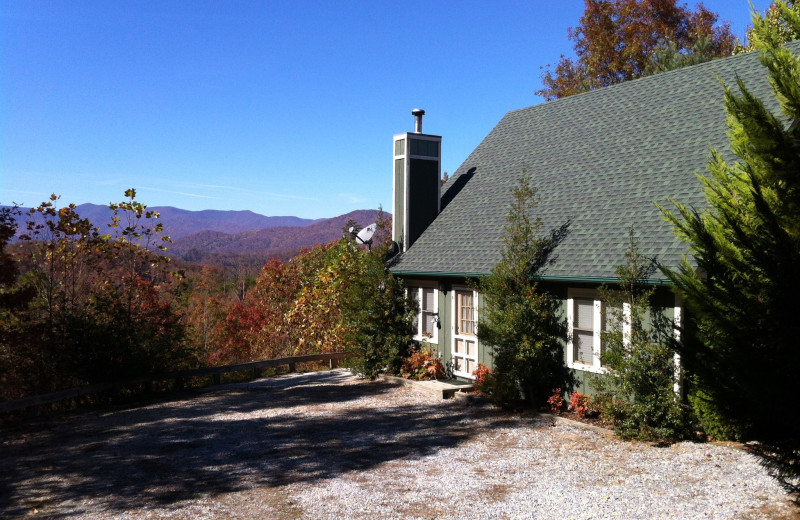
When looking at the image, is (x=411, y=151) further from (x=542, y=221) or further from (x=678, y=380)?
(x=678, y=380)

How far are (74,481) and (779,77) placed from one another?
10.1 meters

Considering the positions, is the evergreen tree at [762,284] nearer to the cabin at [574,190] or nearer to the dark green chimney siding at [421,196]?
the cabin at [574,190]

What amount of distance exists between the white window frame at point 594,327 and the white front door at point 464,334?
308cm

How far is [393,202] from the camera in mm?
18422

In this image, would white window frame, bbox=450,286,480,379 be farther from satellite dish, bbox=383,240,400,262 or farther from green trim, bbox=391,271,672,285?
satellite dish, bbox=383,240,400,262

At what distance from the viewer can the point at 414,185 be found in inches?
711

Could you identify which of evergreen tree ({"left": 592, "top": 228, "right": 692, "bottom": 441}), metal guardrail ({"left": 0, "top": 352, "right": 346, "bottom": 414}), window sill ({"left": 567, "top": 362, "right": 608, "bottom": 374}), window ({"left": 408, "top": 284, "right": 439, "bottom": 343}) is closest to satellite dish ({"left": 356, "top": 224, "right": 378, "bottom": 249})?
window ({"left": 408, "top": 284, "right": 439, "bottom": 343})

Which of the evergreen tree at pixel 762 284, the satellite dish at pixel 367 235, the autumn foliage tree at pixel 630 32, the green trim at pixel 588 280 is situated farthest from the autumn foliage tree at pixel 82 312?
the autumn foliage tree at pixel 630 32

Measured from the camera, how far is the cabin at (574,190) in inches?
460

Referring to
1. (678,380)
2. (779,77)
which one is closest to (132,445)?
(678,380)

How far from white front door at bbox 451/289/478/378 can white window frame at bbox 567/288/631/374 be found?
3.08 metres

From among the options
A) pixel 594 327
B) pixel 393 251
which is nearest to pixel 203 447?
pixel 594 327

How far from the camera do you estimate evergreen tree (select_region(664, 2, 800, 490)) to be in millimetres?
5320

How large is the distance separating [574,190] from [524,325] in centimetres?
382
